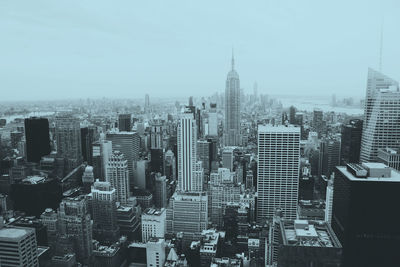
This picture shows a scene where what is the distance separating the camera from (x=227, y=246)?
1419cm

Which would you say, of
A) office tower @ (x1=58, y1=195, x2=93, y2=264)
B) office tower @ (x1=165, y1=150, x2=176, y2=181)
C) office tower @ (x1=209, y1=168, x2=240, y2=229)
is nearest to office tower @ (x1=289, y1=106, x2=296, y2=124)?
office tower @ (x1=165, y1=150, x2=176, y2=181)

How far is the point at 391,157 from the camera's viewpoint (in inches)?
535

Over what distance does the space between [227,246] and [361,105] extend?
35.0 ft

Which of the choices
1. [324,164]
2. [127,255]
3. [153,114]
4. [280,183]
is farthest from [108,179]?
[153,114]

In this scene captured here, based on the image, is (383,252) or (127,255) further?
(127,255)

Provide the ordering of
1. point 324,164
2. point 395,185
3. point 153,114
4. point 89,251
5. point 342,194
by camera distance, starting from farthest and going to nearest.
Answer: point 153,114 → point 324,164 → point 89,251 → point 342,194 → point 395,185

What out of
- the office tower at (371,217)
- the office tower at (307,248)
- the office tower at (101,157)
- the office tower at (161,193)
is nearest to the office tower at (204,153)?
the office tower at (161,193)

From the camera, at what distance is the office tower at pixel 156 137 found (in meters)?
28.1

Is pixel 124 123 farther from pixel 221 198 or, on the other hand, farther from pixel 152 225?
pixel 152 225

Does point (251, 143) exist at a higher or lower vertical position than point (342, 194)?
lower

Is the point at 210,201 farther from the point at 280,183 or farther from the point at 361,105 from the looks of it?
the point at 361,105

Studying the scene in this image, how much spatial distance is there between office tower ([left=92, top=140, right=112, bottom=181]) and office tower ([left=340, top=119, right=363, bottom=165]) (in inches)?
628

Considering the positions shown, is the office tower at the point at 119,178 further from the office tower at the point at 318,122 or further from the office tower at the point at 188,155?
the office tower at the point at 318,122

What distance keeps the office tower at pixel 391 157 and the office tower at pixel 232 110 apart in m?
19.4
